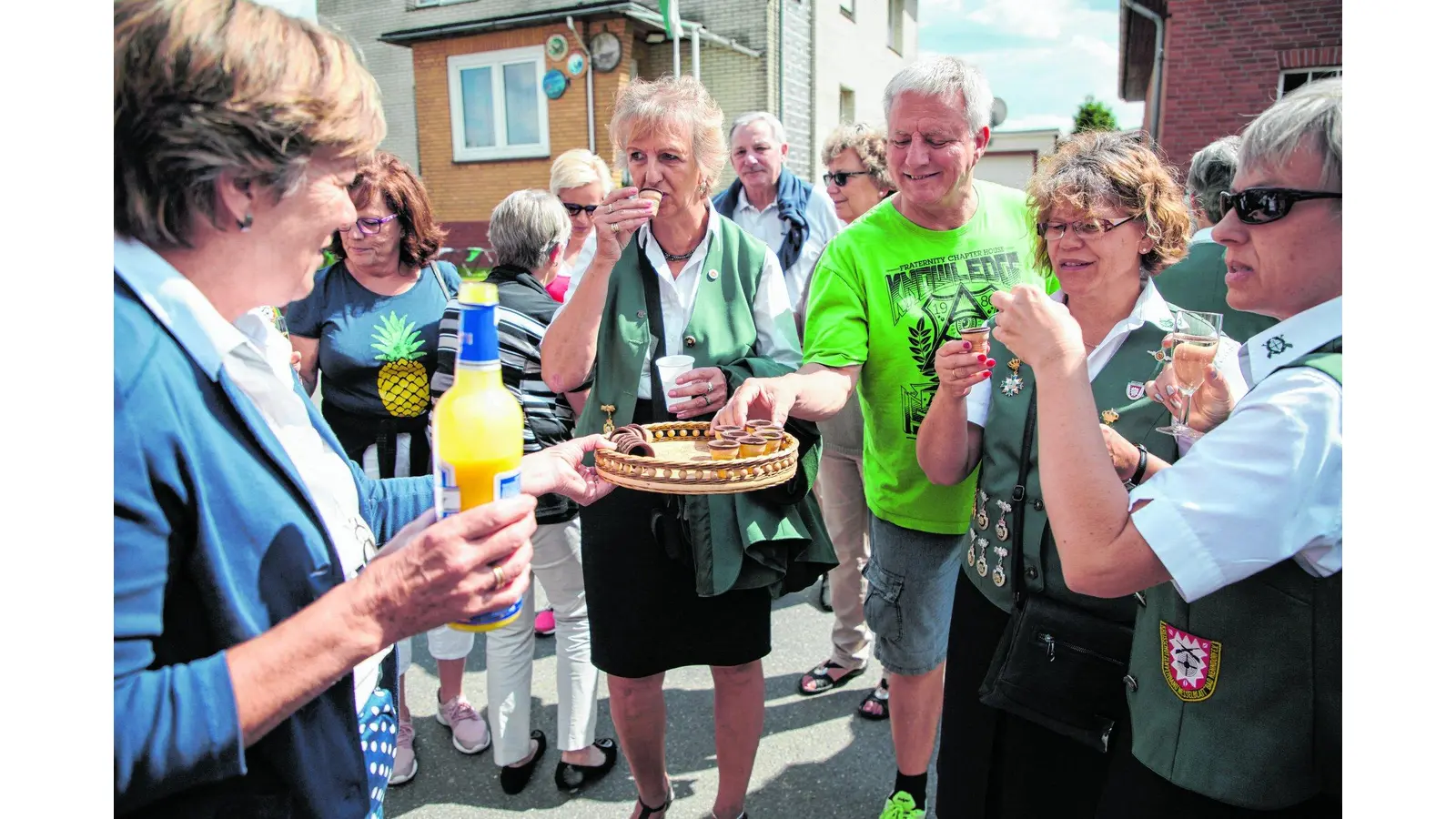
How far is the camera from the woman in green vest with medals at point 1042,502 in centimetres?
191

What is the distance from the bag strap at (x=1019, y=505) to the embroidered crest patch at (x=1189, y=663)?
0.56 m

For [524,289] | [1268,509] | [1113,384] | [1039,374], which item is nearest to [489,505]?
[1039,374]

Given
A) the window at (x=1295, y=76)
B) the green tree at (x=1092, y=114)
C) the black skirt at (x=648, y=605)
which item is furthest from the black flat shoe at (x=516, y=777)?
the green tree at (x=1092, y=114)

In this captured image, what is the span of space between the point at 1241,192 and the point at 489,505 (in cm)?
129

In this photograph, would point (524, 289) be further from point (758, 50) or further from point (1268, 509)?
point (758, 50)

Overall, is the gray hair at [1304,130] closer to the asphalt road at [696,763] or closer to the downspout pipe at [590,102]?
the asphalt road at [696,763]

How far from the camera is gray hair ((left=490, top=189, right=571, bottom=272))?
3350 millimetres

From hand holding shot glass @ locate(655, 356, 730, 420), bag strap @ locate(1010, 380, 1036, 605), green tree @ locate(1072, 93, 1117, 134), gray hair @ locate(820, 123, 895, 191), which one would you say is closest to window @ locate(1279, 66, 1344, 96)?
gray hair @ locate(820, 123, 895, 191)

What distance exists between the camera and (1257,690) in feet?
4.49

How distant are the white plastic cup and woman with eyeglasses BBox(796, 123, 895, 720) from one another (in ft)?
4.21

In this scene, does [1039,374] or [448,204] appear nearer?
[1039,374]

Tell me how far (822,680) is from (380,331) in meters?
2.42

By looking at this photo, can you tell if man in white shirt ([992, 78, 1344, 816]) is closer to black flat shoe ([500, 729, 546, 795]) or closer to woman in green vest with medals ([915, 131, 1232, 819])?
woman in green vest with medals ([915, 131, 1232, 819])

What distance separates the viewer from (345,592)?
1.13 meters
